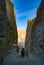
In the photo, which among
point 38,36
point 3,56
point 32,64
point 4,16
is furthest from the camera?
point 38,36

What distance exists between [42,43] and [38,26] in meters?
2.10

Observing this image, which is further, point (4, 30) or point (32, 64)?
point (4, 30)

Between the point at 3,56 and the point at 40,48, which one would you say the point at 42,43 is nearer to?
the point at 40,48

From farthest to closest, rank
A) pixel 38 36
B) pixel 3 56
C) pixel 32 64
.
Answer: pixel 38 36 → pixel 3 56 → pixel 32 64

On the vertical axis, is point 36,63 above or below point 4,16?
below

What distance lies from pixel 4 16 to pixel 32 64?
507cm

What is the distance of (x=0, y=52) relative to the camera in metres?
11.6

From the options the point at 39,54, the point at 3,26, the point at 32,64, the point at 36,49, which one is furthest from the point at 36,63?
the point at 3,26

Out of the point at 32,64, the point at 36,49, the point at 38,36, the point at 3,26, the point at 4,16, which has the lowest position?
the point at 32,64

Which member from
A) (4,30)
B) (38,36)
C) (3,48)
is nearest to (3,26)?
(4,30)

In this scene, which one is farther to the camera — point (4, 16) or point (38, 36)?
point (38, 36)

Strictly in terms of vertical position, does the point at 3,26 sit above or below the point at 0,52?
above

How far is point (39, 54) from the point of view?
13.7 meters

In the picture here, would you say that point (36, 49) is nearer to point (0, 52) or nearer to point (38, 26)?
point (38, 26)
